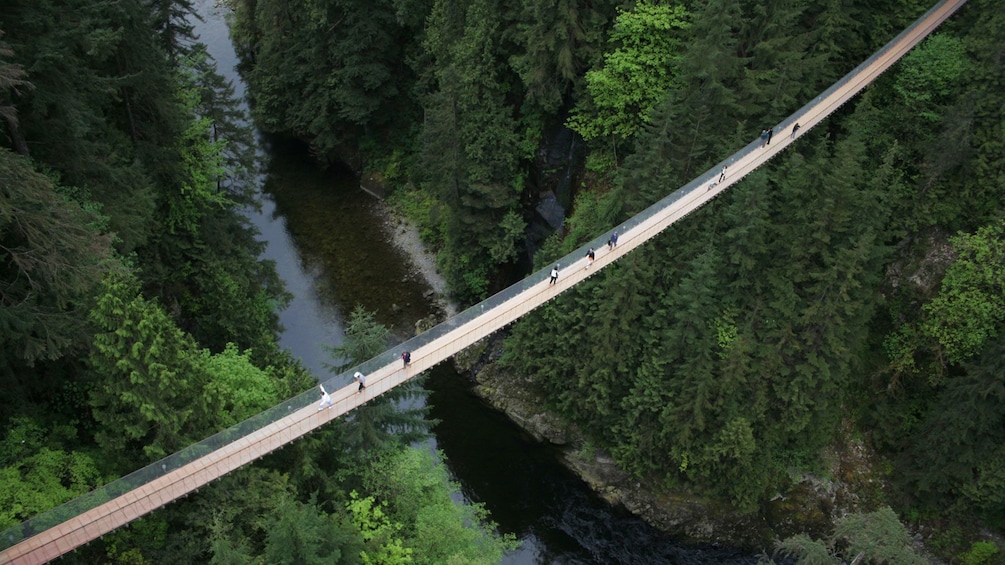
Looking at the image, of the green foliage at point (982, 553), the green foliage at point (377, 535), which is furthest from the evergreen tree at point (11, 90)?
the green foliage at point (982, 553)

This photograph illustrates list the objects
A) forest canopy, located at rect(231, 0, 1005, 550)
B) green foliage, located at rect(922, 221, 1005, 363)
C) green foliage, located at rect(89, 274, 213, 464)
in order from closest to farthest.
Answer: green foliage, located at rect(89, 274, 213, 464) → green foliage, located at rect(922, 221, 1005, 363) → forest canopy, located at rect(231, 0, 1005, 550)

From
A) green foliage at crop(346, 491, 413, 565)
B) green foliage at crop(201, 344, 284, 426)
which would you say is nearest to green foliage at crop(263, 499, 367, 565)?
green foliage at crop(346, 491, 413, 565)

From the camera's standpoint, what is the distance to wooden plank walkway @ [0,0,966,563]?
1953 centimetres

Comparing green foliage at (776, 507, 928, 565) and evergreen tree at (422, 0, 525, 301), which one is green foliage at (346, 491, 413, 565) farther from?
evergreen tree at (422, 0, 525, 301)

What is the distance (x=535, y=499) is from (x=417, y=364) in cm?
1157

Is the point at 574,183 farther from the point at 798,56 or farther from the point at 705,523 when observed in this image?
the point at 705,523

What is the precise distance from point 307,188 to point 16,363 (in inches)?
1219

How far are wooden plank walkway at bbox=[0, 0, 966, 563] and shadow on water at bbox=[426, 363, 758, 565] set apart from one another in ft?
28.4

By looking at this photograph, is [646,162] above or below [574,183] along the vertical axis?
below

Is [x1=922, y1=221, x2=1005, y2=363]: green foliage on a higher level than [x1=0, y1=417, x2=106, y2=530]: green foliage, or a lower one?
lower

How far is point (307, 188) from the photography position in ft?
168

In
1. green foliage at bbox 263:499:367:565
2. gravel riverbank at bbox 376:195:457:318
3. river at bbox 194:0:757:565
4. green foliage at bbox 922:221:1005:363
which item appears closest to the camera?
green foliage at bbox 263:499:367:565

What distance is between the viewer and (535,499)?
113ft

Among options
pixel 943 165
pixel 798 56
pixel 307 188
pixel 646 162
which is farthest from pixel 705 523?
pixel 307 188
